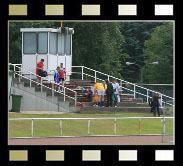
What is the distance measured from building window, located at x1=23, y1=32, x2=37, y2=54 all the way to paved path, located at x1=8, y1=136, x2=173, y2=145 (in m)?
15.0

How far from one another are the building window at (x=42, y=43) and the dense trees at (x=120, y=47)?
11.0 meters

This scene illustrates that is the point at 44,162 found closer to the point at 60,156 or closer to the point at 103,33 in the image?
the point at 60,156

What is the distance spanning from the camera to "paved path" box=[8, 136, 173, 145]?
2536cm

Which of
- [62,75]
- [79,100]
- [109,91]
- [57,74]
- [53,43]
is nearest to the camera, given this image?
[109,91]

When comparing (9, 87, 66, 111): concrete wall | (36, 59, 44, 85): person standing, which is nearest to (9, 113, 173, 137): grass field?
(9, 87, 66, 111): concrete wall

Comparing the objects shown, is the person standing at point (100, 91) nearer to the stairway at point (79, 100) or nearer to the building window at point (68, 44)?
the stairway at point (79, 100)

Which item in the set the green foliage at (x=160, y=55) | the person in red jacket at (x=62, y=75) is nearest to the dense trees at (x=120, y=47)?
the green foliage at (x=160, y=55)

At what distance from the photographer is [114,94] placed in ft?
130

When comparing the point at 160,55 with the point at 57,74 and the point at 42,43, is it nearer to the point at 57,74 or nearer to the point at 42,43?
the point at 42,43

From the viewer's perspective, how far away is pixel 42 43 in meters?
42.9

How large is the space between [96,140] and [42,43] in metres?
16.6

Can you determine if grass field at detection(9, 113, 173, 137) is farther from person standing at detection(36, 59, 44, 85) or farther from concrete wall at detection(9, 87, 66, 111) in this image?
person standing at detection(36, 59, 44, 85)

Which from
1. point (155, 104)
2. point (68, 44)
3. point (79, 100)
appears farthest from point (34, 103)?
point (155, 104)

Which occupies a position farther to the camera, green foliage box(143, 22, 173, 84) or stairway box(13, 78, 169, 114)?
green foliage box(143, 22, 173, 84)
